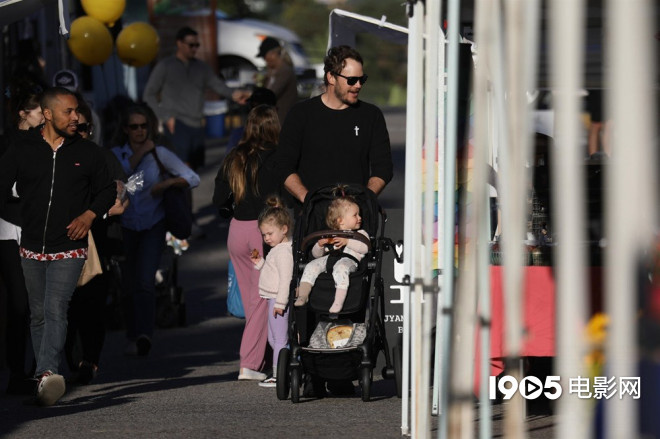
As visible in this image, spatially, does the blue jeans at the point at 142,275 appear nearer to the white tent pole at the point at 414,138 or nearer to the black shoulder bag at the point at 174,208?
the black shoulder bag at the point at 174,208

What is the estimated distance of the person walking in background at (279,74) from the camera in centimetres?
1530

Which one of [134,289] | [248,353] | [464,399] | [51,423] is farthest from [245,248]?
[464,399]

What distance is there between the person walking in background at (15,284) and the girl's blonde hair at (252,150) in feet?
4.41

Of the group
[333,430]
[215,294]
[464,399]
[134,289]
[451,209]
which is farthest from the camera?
[215,294]

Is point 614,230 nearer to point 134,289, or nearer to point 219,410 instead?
point 219,410

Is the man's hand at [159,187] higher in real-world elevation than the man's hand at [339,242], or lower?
higher

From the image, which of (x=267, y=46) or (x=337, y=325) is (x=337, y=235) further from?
(x=267, y=46)

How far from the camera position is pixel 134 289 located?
36.7ft

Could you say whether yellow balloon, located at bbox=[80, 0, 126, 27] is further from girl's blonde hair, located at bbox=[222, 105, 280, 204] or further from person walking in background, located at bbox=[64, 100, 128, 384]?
girl's blonde hair, located at bbox=[222, 105, 280, 204]

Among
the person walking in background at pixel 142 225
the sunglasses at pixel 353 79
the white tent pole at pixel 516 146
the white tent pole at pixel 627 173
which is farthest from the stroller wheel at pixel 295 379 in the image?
the white tent pole at pixel 627 173

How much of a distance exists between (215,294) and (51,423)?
6.39 meters

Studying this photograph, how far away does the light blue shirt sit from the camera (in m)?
11.1

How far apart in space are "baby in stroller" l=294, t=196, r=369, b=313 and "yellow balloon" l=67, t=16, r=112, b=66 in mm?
6499

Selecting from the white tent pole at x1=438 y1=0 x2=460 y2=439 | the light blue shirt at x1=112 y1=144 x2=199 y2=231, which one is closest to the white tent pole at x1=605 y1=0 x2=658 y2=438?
the white tent pole at x1=438 y1=0 x2=460 y2=439
